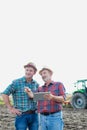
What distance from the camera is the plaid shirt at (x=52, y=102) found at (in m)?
6.79

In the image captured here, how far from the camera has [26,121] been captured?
7043 mm

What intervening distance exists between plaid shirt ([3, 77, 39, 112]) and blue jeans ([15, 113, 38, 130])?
0.12m

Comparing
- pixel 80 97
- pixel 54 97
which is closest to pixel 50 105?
pixel 54 97

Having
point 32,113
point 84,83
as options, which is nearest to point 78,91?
point 84,83

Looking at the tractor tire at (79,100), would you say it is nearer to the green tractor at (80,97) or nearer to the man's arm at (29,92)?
the green tractor at (80,97)

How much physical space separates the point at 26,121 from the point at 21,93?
0.45m

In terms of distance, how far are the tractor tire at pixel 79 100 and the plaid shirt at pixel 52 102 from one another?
55.8 ft

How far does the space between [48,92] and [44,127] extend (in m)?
0.64

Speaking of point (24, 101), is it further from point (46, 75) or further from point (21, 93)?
point (46, 75)

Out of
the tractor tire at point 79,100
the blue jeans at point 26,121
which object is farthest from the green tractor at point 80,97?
the blue jeans at point 26,121

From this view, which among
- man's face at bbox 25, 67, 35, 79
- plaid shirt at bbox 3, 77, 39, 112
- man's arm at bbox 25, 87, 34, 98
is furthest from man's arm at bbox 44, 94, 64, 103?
man's face at bbox 25, 67, 35, 79

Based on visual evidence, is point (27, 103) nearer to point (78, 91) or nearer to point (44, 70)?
point (44, 70)

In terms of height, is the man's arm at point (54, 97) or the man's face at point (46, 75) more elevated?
the man's face at point (46, 75)

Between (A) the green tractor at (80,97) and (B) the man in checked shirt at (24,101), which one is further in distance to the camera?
(A) the green tractor at (80,97)
